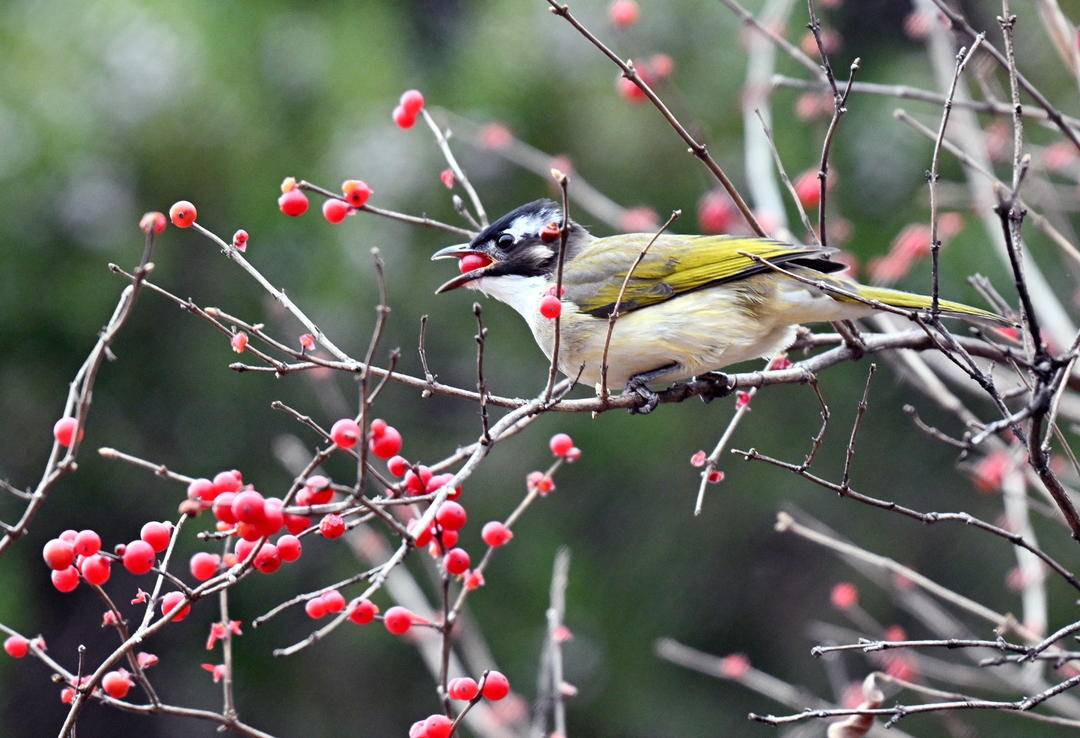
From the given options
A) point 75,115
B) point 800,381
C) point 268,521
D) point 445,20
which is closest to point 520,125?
point 445,20

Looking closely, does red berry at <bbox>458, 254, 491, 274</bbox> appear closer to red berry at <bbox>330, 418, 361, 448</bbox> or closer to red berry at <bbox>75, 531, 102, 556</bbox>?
red berry at <bbox>330, 418, 361, 448</bbox>

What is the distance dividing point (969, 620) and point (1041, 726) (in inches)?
26.6

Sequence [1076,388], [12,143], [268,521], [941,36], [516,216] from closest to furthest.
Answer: [268,521] → [1076,388] → [516,216] → [941,36] → [12,143]

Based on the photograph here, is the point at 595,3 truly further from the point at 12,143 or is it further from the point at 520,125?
the point at 12,143

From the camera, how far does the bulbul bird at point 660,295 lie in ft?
11.4

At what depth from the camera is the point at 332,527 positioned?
2.04 m

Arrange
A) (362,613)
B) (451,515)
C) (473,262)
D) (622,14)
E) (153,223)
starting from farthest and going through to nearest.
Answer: (622,14)
(473,262)
(451,515)
(362,613)
(153,223)

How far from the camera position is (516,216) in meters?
3.69

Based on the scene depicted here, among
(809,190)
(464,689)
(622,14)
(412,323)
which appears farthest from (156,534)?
(412,323)

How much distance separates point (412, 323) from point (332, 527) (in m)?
4.19

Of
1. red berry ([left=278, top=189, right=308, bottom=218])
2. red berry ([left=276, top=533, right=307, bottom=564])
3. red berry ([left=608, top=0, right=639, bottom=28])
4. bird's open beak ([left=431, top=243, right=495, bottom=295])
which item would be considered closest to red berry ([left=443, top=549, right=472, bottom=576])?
red berry ([left=276, top=533, right=307, bottom=564])

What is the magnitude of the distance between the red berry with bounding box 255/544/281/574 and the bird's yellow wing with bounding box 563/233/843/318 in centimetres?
172

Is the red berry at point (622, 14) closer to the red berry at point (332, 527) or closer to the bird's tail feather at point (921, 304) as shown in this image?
the bird's tail feather at point (921, 304)

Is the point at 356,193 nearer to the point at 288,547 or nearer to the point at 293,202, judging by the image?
the point at 293,202
